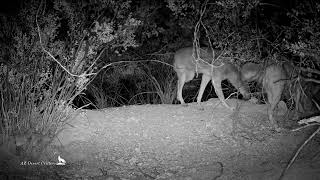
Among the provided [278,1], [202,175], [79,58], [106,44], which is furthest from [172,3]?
[202,175]

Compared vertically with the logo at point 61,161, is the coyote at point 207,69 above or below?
above

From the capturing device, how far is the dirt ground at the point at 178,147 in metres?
4.49

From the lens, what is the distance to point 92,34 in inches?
244

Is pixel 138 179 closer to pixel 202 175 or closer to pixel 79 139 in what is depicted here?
pixel 202 175

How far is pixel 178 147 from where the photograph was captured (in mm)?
5344

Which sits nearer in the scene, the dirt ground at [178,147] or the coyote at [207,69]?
the dirt ground at [178,147]

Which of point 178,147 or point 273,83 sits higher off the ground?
point 273,83

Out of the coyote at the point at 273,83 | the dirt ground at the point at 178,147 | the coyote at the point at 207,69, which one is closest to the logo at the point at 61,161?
the dirt ground at the point at 178,147

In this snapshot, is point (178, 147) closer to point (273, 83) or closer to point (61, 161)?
point (61, 161)

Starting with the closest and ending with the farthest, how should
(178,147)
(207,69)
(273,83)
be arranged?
1. (178,147)
2. (273,83)
3. (207,69)

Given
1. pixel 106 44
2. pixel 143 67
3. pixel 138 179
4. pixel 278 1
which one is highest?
pixel 278 1

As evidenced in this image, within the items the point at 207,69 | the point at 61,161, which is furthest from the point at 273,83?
the point at 61,161

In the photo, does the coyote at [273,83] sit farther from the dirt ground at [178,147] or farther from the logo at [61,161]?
the logo at [61,161]

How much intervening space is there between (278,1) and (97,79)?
476 centimetres
